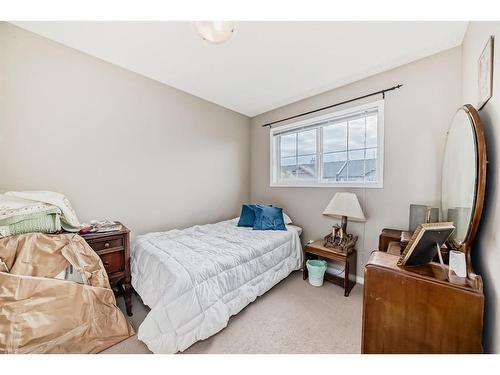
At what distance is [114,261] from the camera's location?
5.41ft

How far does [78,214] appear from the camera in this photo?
1.90 m

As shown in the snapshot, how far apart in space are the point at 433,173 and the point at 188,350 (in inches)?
103

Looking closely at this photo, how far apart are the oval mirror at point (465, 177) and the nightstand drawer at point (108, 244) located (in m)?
2.37

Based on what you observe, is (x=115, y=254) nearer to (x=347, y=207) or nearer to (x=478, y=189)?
(x=347, y=207)

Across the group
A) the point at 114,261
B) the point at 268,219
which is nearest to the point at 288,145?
the point at 268,219

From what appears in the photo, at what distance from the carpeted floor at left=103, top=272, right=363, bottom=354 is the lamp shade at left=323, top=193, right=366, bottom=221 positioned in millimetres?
872

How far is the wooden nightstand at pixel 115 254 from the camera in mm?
1557

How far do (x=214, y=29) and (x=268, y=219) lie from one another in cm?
210

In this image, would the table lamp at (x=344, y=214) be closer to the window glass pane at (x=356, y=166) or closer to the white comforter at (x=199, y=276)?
the window glass pane at (x=356, y=166)

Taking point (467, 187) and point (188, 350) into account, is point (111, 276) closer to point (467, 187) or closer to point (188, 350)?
point (188, 350)

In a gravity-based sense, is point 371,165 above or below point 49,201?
above

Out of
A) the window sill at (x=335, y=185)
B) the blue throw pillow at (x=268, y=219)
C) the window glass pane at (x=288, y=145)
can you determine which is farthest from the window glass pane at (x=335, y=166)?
the blue throw pillow at (x=268, y=219)

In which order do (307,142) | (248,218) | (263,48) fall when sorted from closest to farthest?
(263,48)
(248,218)
(307,142)

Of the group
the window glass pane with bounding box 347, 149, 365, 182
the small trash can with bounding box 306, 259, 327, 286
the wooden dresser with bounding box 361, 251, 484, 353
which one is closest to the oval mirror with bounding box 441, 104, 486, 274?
the wooden dresser with bounding box 361, 251, 484, 353
